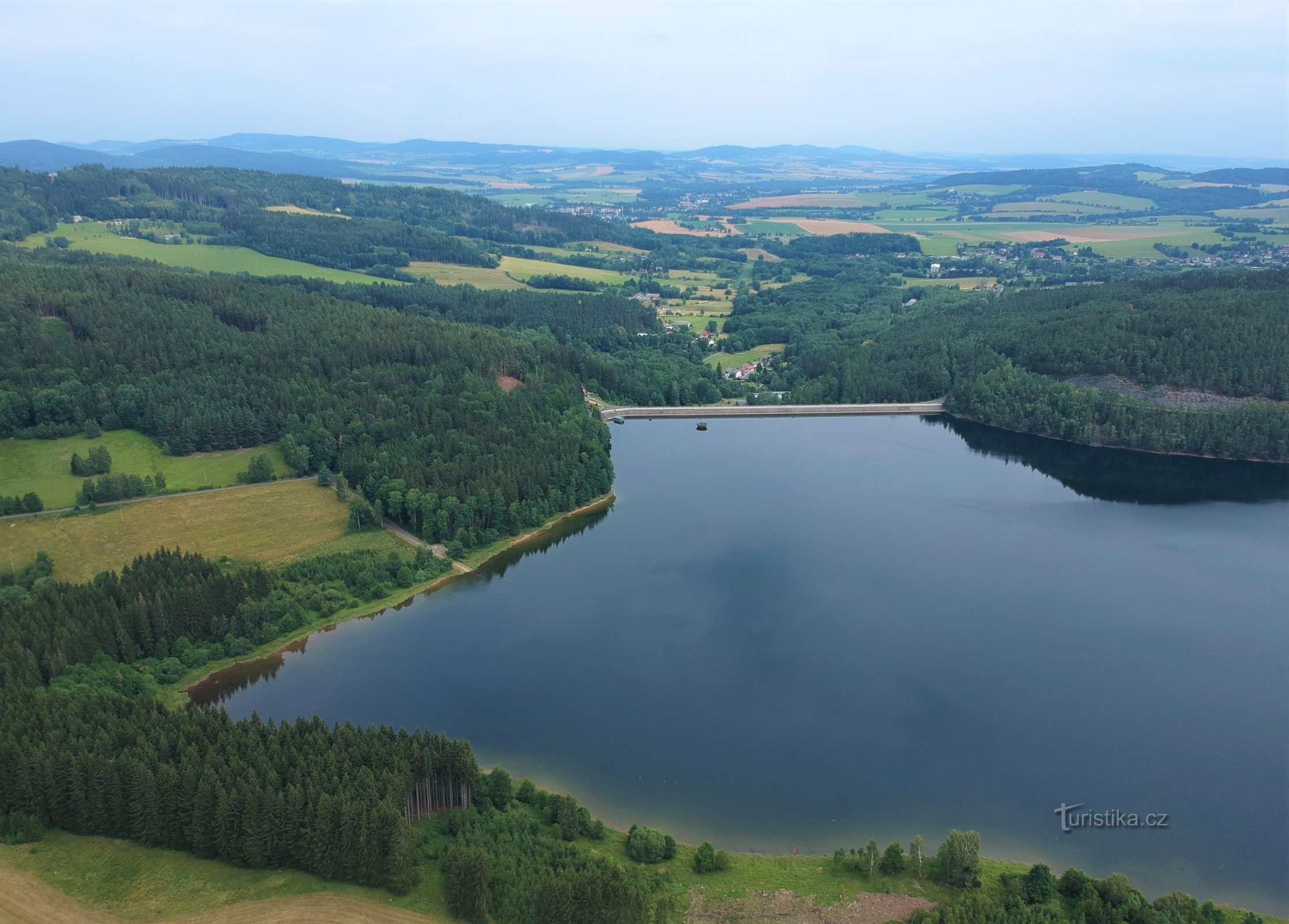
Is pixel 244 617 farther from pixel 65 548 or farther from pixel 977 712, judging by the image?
pixel 977 712

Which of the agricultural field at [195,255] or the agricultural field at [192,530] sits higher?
the agricultural field at [195,255]

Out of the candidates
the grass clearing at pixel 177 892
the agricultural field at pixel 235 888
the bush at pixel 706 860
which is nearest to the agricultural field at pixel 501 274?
the grass clearing at pixel 177 892

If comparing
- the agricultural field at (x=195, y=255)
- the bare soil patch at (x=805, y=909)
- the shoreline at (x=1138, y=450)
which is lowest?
the bare soil patch at (x=805, y=909)

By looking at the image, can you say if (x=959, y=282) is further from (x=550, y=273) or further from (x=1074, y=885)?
(x=1074, y=885)

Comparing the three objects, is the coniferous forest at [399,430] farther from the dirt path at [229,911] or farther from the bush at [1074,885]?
the dirt path at [229,911]

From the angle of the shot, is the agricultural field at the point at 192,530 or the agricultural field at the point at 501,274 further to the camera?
the agricultural field at the point at 501,274

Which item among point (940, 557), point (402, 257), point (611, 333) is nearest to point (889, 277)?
point (611, 333)
